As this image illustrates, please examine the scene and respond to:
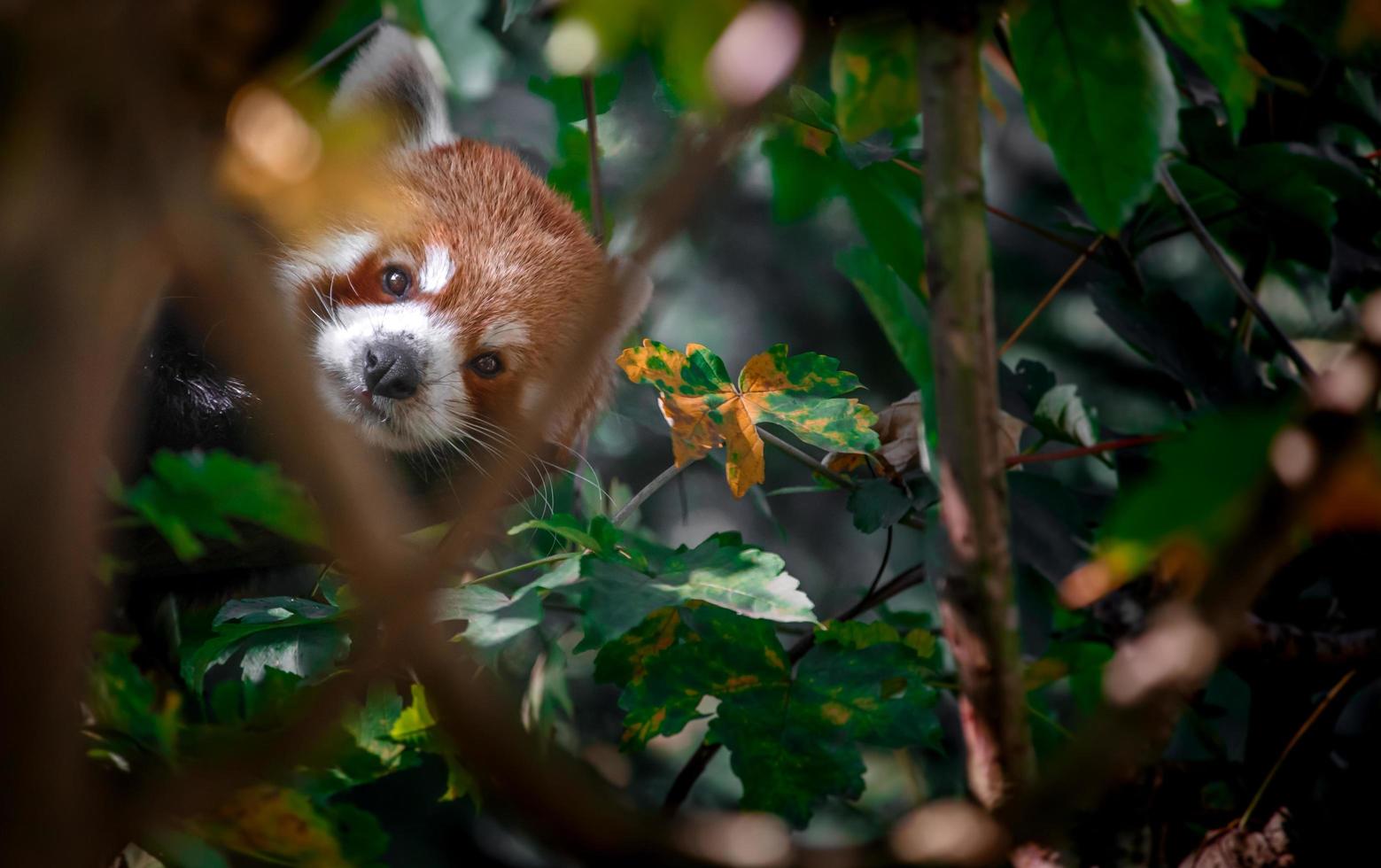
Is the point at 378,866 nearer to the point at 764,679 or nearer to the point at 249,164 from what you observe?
the point at 764,679

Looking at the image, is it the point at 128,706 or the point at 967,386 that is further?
the point at 128,706

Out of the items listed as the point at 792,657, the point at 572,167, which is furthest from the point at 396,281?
the point at 792,657

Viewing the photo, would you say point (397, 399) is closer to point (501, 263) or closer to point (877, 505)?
point (501, 263)

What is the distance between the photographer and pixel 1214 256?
3.91 feet

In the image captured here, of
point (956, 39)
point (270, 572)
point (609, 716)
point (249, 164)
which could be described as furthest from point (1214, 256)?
point (609, 716)

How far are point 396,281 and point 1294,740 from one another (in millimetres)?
1453

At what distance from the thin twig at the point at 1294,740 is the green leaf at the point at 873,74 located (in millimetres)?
771

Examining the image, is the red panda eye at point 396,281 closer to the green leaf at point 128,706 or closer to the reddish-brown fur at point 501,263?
the reddish-brown fur at point 501,263

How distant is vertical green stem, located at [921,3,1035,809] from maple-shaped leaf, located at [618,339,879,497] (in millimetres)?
458

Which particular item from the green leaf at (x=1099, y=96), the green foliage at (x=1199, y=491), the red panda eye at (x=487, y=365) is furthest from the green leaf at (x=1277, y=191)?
the red panda eye at (x=487, y=365)

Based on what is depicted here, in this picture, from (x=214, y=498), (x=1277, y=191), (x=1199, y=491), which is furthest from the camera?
(x=1277, y=191)

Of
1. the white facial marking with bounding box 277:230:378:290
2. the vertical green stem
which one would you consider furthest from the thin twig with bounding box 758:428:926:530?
the white facial marking with bounding box 277:230:378:290

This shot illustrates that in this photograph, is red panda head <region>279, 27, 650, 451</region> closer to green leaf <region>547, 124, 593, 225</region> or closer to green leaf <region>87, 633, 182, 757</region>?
green leaf <region>547, 124, 593, 225</region>

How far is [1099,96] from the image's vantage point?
31.7 inches
